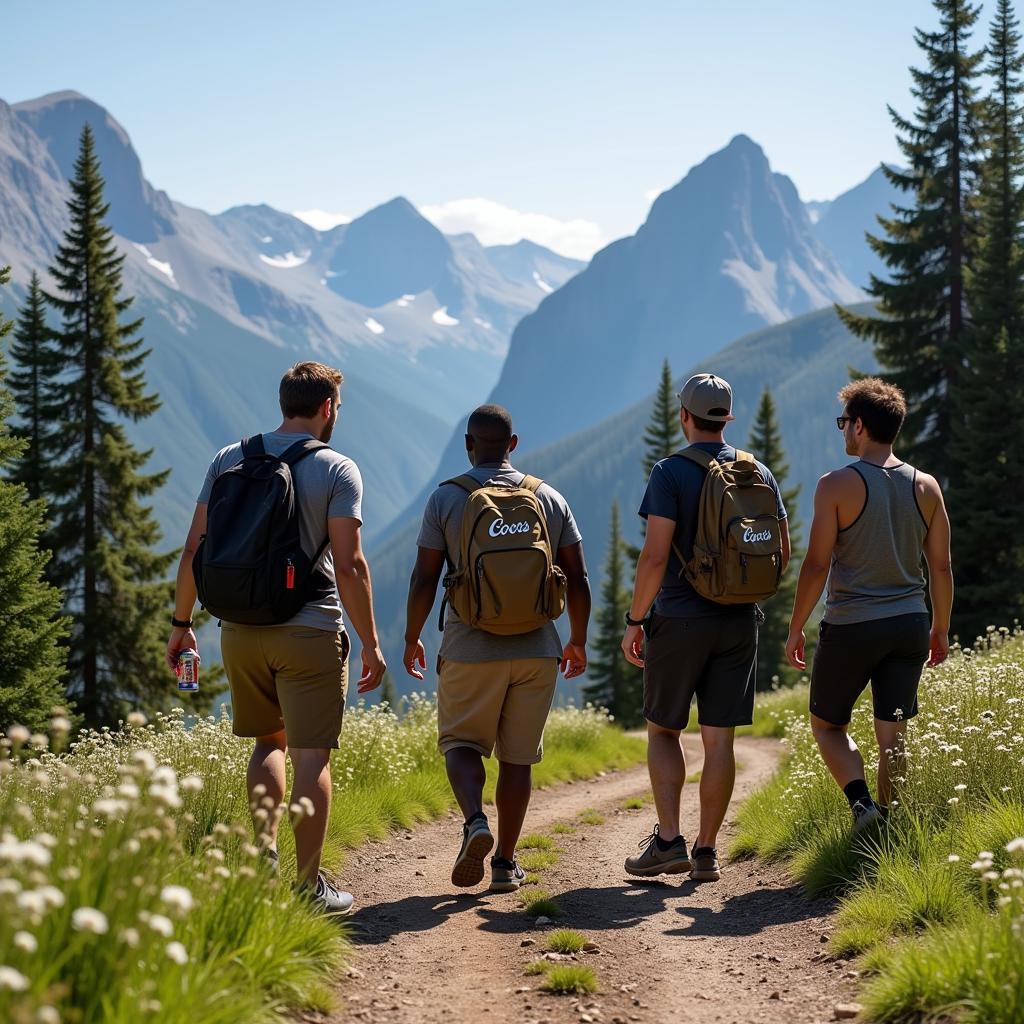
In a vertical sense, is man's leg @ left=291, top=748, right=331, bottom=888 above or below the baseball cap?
below

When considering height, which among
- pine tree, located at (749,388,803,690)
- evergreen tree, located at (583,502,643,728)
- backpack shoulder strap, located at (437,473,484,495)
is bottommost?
evergreen tree, located at (583,502,643,728)

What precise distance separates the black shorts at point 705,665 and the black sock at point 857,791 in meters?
0.65

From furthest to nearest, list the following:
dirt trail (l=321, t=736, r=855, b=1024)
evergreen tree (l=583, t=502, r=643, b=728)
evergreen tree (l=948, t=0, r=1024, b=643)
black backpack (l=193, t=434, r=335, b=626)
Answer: evergreen tree (l=583, t=502, r=643, b=728), evergreen tree (l=948, t=0, r=1024, b=643), black backpack (l=193, t=434, r=335, b=626), dirt trail (l=321, t=736, r=855, b=1024)

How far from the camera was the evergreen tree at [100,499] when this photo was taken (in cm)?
2948

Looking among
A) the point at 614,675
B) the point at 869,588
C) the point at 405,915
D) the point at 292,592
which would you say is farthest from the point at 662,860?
the point at 614,675

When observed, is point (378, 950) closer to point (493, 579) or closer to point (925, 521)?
point (493, 579)

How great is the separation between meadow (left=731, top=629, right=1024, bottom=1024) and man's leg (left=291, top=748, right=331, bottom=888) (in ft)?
7.94

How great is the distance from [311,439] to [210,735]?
10.9 ft

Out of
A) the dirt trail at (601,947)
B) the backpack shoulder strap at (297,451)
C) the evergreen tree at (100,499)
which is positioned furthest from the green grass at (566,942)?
the evergreen tree at (100,499)

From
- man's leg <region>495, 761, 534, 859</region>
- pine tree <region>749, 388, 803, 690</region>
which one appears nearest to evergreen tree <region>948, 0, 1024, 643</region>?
pine tree <region>749, 388, 803, 690</region>

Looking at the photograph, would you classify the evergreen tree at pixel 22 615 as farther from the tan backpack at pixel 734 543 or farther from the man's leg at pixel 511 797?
the tan backpack at pixel 734 543

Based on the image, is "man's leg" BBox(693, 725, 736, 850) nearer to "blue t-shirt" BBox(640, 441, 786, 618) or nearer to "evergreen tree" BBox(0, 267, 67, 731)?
"blue t-shirt" BBox(640, 441, 786, 618)

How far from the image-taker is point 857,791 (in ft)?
20.7

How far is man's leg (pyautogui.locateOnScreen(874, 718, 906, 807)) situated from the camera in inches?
247
